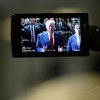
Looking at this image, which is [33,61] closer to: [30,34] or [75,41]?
[30,34]

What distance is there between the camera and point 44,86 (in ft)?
3.71

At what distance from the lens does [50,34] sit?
3.00 feet

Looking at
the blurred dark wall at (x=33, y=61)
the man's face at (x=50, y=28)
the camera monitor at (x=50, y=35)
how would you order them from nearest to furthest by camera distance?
the camera monitor at (x=50, y=35) → the man's face at (x=50, y=28) → the blurred dark wall at (x=33, y=61)

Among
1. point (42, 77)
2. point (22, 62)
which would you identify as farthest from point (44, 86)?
point (22, 62)

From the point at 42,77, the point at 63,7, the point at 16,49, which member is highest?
the point at 63,7

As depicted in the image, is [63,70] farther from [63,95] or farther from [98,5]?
[98,5]

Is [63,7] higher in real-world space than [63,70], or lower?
higher

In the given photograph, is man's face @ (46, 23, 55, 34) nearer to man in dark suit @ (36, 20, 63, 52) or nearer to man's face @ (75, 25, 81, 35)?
man in dark suit @ (36, 20, 63, 52)

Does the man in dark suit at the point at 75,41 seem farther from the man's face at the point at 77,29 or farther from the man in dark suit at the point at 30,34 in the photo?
the man in dark suit at the point at 30,34

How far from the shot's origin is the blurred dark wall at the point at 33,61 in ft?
3.66

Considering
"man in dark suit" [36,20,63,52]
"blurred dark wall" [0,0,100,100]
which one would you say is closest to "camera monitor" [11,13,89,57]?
"man in dark suit" [36,20,63,52]

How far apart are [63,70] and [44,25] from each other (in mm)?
322

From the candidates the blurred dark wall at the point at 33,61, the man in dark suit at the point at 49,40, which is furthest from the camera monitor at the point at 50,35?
the blurred dark wall at the point at 33,61

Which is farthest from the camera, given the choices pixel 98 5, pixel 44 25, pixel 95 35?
pixel 98 5
